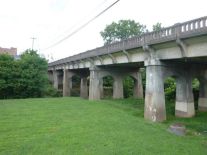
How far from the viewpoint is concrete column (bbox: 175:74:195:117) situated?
2057cm

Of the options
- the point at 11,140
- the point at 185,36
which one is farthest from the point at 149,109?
the point at 11,140

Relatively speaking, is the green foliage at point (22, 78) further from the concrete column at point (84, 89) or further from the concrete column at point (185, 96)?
the concrete column at point (185, 96)

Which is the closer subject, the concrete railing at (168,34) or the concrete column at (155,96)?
the concrete railing at (168,34)

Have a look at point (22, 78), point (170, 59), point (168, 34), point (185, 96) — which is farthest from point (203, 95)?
point (22, 78)

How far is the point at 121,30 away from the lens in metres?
71.2

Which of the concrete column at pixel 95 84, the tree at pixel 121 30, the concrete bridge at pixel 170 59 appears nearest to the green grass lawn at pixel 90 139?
the concrete bridge at pixel 170 59

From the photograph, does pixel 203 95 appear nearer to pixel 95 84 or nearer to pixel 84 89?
pixel 95 84

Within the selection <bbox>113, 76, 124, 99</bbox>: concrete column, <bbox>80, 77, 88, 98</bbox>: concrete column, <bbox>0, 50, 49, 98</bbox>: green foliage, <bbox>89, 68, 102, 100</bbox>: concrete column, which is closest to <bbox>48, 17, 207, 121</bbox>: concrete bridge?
<bbox>89, 68, 102, 100</bbox>: concrete column

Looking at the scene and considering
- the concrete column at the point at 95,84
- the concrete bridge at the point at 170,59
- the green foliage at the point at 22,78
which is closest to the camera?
the concrete bridge at the point at 170,59

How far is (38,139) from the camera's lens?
36.5 ft

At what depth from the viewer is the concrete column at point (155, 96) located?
1877 cm

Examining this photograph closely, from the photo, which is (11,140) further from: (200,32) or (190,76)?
(190,76)

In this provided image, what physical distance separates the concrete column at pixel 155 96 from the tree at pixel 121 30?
52.7 metres

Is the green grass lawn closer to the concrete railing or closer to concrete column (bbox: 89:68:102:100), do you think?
the concrete railing
